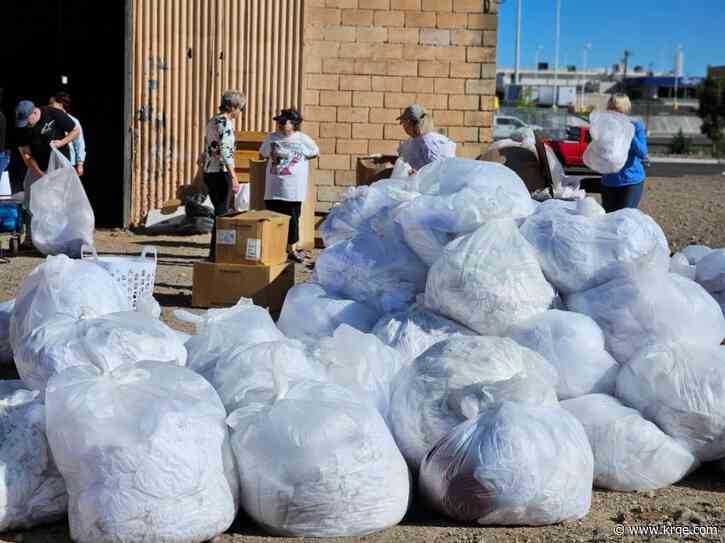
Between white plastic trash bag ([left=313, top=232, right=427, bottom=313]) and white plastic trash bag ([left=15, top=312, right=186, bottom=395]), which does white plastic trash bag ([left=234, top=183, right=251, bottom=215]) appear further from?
white plastic trash bag ([left=15, top=312, right=186, bottom=395])

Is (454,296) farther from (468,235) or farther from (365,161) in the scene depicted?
(365,161)

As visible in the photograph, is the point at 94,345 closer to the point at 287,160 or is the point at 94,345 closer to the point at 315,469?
the point at 315,469

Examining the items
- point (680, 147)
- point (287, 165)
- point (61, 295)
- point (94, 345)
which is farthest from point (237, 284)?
point (680, 147)

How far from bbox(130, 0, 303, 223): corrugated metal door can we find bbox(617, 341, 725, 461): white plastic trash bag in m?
7.57

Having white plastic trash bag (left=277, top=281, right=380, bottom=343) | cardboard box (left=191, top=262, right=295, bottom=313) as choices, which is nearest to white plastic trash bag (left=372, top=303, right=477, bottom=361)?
white plastic trash bag (left=277, top=281, right=380, bottom=343)

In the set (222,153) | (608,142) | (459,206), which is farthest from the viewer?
(222,153)

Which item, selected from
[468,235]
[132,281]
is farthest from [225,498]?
[132,281]

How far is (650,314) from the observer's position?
447 cm

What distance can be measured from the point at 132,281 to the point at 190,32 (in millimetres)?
5351

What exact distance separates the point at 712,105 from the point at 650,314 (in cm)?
4051

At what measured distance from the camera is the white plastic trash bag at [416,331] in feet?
15.1

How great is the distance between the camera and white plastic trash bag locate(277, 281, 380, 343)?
5012 mm

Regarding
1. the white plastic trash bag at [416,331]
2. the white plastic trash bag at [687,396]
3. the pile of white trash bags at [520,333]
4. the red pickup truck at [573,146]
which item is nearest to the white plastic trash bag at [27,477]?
the pile of white trash bags at [520,333]

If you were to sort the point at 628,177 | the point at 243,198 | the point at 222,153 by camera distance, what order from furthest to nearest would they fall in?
the point at 243,198, the point at 222,153, the point at 628,177
